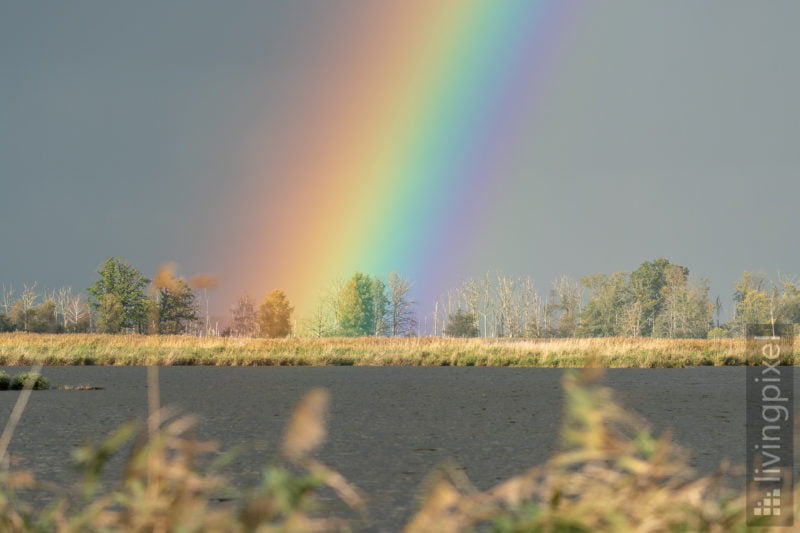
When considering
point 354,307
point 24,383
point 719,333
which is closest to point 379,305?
point 354,307

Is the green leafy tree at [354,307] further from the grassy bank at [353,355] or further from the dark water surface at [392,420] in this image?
the dark water surface at [392,420]

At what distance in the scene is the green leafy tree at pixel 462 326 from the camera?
9762 cm

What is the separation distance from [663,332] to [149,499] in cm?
10025

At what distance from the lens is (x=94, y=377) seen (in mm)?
22719

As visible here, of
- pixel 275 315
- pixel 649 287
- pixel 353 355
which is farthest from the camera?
pixel 649 287

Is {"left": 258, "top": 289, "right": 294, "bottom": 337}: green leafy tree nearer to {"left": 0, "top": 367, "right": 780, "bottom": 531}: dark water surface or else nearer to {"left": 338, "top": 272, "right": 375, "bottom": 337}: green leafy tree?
{"left": 338, "top": 272, "right": 375, "bottom": 337}: green leafy tree

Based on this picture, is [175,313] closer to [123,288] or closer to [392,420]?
[123,288]

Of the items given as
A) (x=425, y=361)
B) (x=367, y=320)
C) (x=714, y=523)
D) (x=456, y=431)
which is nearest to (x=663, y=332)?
(x=367, y=320)

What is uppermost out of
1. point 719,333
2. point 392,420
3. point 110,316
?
point 110,316

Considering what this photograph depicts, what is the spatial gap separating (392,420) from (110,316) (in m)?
69.6

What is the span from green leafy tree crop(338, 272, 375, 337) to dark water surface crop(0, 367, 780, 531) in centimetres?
7220

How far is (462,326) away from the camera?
9800 cm

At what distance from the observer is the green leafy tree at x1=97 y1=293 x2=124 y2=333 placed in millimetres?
76750

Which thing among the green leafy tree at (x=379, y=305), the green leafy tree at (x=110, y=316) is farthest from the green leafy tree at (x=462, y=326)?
the green leafy tree at (x=110, y=316)
